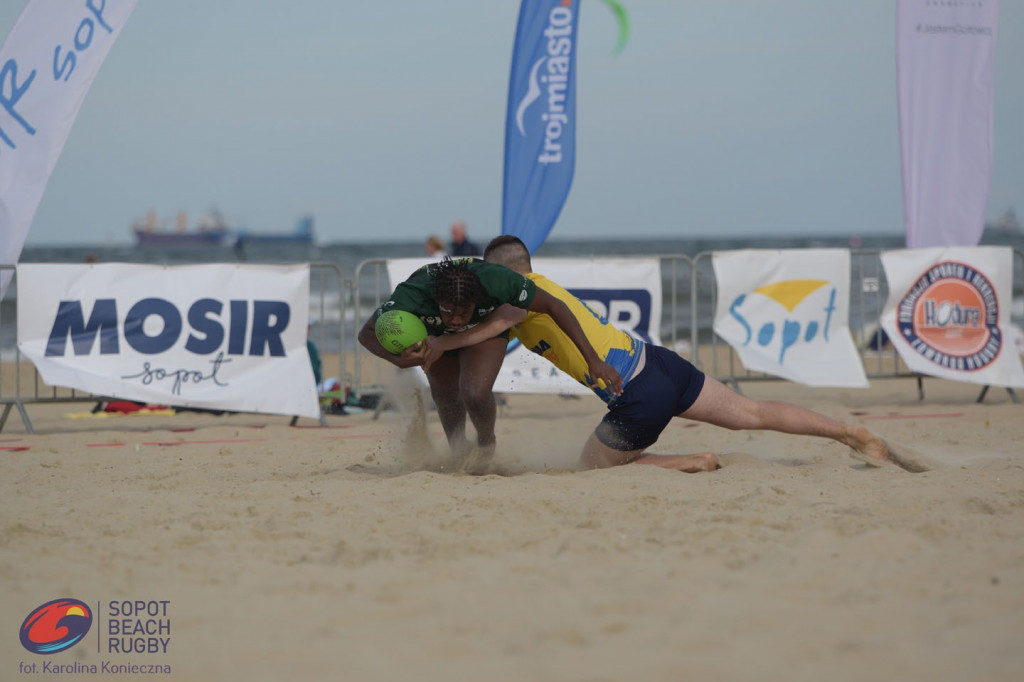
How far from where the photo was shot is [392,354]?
488 cm

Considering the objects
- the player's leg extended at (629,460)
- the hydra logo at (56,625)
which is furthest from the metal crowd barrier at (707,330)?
the hydra logo at (56,625)

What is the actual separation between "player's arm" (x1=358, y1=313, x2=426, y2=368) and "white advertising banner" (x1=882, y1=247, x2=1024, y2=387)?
582cm

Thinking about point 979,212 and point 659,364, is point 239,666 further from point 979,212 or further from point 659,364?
point 979,212

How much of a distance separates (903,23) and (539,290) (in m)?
7.05

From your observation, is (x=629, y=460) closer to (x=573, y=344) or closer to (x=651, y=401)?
(x=651, y=401)

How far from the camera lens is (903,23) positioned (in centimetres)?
998

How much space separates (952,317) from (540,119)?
4406 millimetres

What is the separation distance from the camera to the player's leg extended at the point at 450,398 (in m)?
5.34

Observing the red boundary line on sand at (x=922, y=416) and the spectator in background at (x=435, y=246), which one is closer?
the red boundary line on sand at (x=922, y=416)

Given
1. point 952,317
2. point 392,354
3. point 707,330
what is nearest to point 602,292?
point 952,317

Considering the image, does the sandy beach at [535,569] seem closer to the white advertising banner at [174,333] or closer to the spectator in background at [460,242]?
the white advertising banner at [174,333]

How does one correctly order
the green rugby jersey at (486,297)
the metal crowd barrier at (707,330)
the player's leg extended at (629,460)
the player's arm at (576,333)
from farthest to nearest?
the metal crowd barrier at (707,330), the player's leg extended at (629,460), the player's arm at (576,333), the green rugby jersey at (486,297)

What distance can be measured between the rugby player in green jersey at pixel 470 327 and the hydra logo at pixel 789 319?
4174 millimetres

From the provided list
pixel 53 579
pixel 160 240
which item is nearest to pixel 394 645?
pixel 53 579
